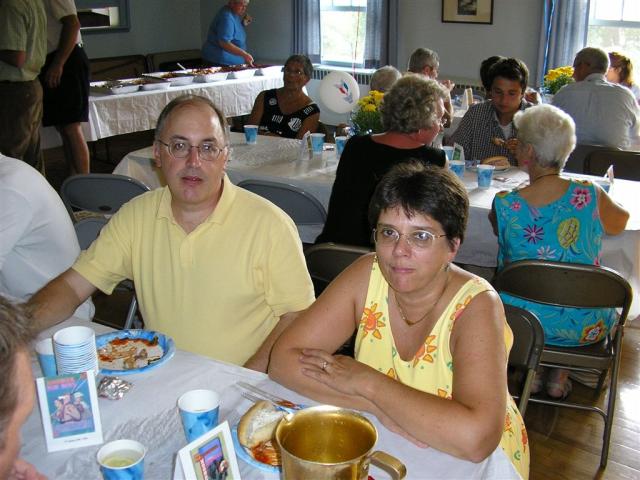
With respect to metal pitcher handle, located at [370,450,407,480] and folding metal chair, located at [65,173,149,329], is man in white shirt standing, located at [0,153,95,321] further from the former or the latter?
metal pitcher handle, located at [370,450,407,480]

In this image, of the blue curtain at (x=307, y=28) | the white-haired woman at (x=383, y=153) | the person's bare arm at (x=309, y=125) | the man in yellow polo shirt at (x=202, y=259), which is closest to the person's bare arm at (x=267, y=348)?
the man in yellow polo shirt at (x=202, y=259)

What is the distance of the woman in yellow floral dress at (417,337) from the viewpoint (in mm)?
1406

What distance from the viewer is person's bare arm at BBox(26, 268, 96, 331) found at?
6.15 ft

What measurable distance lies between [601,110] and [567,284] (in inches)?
96.0

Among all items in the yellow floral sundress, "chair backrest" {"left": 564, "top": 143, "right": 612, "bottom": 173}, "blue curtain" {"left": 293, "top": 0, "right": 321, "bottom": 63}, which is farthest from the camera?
"blue curtain" {"left": 293, "top": 0, "right": 321, "bottom": 63}

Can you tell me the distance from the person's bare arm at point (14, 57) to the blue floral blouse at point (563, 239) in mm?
3464

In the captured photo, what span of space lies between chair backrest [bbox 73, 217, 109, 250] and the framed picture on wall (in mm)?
5868

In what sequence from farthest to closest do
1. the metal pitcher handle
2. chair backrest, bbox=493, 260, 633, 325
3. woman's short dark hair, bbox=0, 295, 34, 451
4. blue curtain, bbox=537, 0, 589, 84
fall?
blue curtain, bbox=537, 0, 589, 84
chair backrest, bbox=493, 260, 633, 325
the metal pitcher handle
woman's short dark hair, bbox=0, 295, 34, 451

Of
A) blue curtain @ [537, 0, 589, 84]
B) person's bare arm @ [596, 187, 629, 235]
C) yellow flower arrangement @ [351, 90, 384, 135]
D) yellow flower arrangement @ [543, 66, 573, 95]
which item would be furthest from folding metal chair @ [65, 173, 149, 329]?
blue curtain @ [537, 0, 589, 84]

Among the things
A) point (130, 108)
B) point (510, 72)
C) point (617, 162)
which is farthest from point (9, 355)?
point (130, 108)

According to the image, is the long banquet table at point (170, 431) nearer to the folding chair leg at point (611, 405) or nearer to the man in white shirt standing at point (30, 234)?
the man in white shirt standing at point (30, 234)

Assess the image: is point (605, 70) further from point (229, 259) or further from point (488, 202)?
point (229, 259)

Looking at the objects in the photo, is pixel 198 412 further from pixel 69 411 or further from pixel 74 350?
pixel 74 350

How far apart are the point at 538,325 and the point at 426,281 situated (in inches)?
19.2
